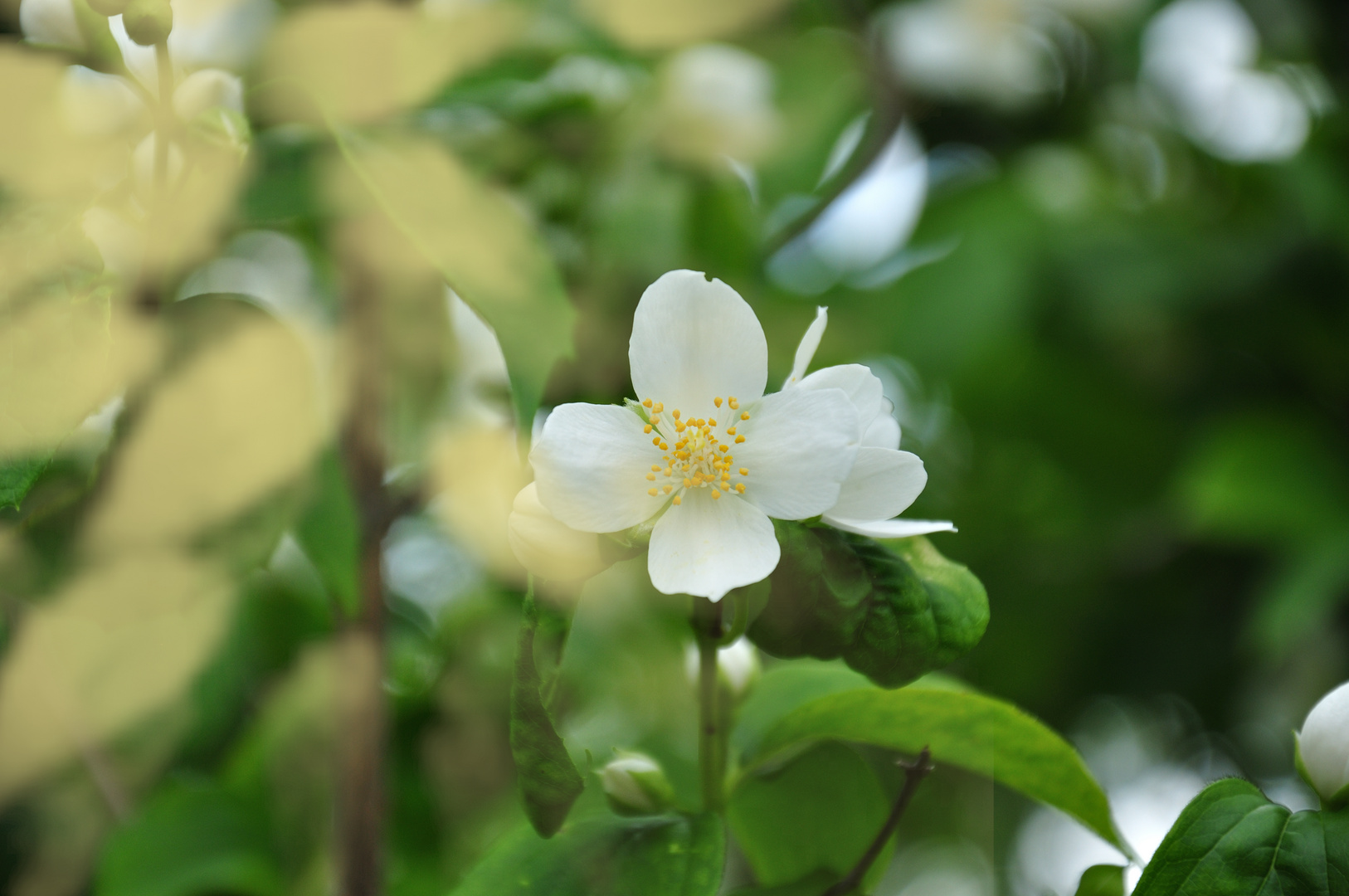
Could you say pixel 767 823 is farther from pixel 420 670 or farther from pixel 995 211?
pixel 995 211

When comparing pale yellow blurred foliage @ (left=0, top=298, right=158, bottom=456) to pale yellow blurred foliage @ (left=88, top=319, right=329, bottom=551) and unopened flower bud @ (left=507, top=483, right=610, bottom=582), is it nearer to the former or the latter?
pale yellow blurred foliage @ (left=88, top=319, right=329, bottom=551)

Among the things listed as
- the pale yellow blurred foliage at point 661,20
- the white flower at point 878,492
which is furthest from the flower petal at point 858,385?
the pale yellow blurred foliage at point 661,20

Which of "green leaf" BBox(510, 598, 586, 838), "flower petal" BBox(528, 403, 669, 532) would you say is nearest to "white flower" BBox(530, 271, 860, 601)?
"flower petal" BBox(528, 403, 669, 532)

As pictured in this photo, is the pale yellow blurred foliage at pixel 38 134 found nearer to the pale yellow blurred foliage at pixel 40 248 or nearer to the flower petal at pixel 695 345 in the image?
the pale yellow blurred foliage at pixel 40 248

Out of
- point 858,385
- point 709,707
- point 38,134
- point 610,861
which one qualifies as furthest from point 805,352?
point 38,134

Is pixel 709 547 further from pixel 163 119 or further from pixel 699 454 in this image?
pixel 163 119

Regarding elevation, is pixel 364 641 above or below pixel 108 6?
below
